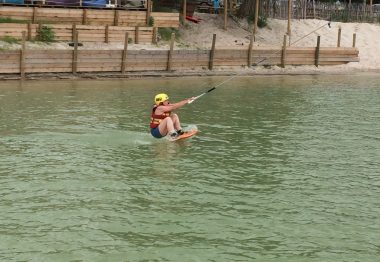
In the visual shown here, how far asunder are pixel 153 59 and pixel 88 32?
3.71m

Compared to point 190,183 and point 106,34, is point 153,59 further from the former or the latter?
point 190,183

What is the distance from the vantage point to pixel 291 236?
34.7 feet

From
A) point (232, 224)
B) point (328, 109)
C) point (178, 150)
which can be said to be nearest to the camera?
point (232, 224)

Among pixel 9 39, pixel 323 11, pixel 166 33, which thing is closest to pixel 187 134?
pixel 9 39

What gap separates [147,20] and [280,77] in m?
8.28

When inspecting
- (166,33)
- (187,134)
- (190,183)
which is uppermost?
(166,33)

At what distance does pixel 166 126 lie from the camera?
17.5m

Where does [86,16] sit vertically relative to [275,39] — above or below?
above

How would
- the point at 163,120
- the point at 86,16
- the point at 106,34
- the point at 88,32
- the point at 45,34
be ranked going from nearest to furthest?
the point at 163,120 < the point at 45,34 < the point at 88,32 < the point at 106,34 < the point at 86,16

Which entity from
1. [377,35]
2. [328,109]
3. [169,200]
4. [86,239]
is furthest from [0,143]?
[377,35]

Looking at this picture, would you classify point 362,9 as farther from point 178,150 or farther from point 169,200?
point 169,200

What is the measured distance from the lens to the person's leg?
57.0 ft

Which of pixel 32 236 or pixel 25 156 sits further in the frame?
pixel 25 156

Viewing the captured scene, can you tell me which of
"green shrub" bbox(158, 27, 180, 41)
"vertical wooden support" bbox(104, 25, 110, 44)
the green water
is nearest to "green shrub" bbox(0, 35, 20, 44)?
"vertical wooden support" bbox(104, 25, 110, 44)
